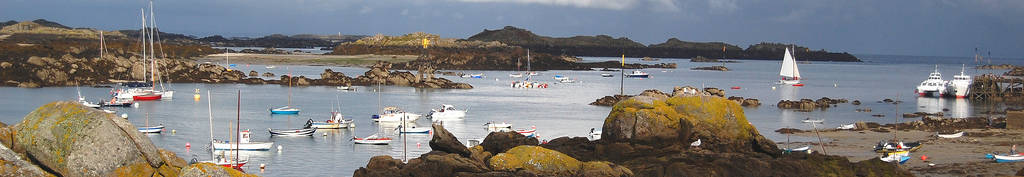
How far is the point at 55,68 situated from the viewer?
69812 mm

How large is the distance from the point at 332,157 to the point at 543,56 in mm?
101270

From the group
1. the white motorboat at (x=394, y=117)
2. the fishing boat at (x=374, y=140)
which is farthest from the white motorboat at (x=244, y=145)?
the white motorboat at (x=394, y=117)

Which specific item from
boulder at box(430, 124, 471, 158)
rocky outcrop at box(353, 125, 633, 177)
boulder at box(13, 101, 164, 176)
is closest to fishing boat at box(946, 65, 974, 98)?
boulder at box(430, 124, 471, 158)

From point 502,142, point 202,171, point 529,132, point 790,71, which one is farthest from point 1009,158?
point 790,71

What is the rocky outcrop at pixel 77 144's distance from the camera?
23.1 ft

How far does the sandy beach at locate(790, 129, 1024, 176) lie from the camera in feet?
80.6

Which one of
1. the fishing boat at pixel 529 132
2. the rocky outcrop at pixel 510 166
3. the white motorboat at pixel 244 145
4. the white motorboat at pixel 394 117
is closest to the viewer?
the rocky outcrop at pixel 510 166

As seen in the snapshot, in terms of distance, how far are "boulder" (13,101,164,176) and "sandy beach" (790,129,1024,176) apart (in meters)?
20.9

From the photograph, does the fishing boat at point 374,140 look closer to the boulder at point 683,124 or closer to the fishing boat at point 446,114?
the fishing boat at point 446,114

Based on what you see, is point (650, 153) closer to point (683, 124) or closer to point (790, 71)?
point (683, 124)

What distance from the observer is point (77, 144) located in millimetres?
7059

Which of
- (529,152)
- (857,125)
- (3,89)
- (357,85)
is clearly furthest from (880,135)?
(3,89)

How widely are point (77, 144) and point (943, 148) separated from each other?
27.8 metres

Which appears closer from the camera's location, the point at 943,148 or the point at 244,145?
the point at 943,148
